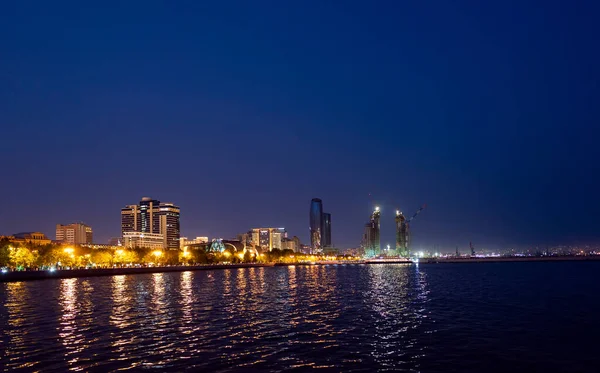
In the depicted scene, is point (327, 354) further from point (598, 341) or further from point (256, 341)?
point (598, 341)

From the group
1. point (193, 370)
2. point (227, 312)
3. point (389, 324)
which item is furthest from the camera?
point (227, 312)

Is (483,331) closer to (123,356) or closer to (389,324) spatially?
(389,324)

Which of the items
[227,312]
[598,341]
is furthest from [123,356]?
[598,341]

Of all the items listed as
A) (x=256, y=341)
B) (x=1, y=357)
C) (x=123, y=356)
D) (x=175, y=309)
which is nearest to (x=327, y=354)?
(x=256, y=341)

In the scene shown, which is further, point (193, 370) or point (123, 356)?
point (123, 356)

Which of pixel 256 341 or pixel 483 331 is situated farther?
pixel 483 331

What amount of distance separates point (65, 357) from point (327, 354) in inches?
575

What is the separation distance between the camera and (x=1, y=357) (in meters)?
27.7

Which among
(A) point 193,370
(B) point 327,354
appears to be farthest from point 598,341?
(A) point 193,370

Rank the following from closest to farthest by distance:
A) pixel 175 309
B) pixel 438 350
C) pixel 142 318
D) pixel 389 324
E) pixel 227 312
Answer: pixel 438 350 < pixel 389 324 < pixel 142 318 < pixel 227 312 < pixel 175 309

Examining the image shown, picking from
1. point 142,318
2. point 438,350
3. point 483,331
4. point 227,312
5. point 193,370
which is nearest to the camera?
point 193,370

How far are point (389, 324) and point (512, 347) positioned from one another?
11267 mm

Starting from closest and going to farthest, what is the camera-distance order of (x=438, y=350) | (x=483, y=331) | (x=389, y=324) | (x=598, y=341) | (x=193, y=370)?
(x=193, y=370) < (x=438, y=350) < (x=598, y=341) < (x=483, y=331) < (x=389, y=324)

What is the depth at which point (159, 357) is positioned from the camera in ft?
89.9
